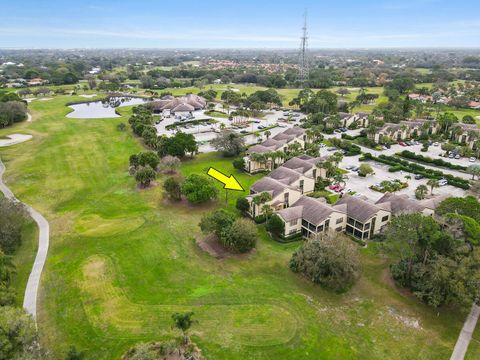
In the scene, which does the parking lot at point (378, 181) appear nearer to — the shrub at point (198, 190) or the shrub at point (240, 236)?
Answer: the shrub at point (198, 190)

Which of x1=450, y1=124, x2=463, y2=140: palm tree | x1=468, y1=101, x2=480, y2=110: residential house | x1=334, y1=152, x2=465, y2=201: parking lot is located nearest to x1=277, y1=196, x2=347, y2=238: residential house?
x1=334, y1=152, x2=465, y2=201: parking lot

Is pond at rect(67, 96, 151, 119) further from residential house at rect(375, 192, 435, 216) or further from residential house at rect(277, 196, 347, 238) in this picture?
residential house at rect(375, 192, 435, 216)

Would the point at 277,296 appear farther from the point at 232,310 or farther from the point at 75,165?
the point at 75,165

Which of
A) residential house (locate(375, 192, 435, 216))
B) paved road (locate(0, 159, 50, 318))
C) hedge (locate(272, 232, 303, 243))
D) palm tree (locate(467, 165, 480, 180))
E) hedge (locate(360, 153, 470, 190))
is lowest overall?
hedge (locate(272, 232, 303, 243))

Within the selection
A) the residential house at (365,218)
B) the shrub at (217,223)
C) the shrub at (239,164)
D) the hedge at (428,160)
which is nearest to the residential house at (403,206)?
the residential house at (365,218)

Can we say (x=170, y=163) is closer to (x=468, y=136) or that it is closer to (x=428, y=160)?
(x=428, y=160)
